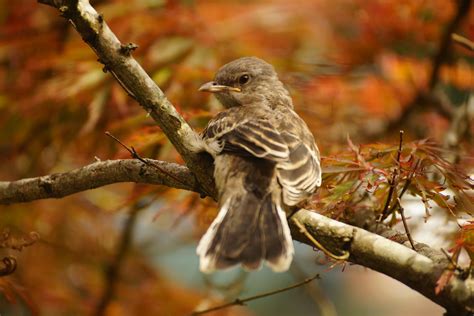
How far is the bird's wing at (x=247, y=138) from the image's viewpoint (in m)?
3.52

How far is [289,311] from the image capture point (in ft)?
33.0

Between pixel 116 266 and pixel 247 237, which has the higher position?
pixel 247 237

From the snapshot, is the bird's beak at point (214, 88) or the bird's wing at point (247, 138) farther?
the bird's beak at point (214, 88)

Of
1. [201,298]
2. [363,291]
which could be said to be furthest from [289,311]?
[201,298]

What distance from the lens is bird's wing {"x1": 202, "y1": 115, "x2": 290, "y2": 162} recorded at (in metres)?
3.52

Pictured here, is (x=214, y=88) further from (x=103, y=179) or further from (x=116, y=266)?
(x=116, y=266)

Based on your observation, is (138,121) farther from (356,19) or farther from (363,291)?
(363,291)

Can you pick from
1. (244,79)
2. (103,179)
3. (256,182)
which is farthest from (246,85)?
(103,179)

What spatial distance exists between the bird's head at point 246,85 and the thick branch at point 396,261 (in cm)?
177

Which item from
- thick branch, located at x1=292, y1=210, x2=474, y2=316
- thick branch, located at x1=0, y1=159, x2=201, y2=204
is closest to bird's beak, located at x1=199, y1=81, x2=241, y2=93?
thick branch, located at x1=0, y1=159, x2=201, y2=204

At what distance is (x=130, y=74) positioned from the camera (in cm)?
310

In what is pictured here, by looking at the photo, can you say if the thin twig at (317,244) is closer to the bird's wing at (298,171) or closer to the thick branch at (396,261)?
the thick branch at (396,261)

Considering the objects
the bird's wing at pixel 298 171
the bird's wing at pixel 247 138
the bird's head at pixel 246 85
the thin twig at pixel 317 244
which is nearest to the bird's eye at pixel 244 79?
the bird's head at pixel 246 85

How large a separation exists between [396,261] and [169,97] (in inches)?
95.9
